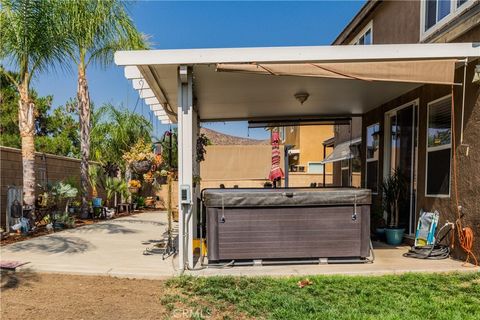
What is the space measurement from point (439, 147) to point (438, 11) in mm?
2961

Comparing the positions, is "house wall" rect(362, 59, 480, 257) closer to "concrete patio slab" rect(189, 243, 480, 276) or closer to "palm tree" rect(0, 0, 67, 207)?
"concrete patio slab" rect(189, 243, 480, 276)

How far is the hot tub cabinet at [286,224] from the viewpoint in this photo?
5.72 m

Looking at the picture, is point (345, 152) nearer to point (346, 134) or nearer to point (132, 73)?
point (346, 134)

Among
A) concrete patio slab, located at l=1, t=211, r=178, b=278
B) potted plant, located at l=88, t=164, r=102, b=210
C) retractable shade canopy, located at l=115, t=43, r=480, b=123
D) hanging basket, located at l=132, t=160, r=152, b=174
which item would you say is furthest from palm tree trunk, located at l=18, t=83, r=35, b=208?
potted plant, located at l=88, t=164, r=102, b=210

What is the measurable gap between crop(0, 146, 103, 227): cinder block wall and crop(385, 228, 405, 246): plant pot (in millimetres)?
9054

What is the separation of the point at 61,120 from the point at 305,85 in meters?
26.3

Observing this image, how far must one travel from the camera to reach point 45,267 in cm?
567

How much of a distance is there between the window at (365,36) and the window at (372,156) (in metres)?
3.20

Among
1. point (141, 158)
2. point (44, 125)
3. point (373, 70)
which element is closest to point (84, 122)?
point (141, 158)

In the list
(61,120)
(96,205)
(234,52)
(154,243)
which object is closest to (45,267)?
(154,243)

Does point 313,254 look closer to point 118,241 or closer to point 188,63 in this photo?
point 188,63

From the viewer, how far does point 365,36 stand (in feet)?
40.2

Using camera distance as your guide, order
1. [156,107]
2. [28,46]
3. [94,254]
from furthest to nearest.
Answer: [156,107] < [28,46] < [94,254]

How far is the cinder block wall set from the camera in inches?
376
